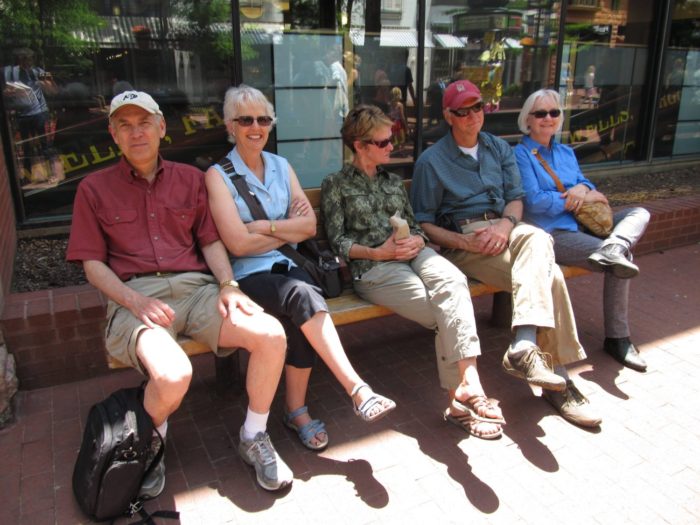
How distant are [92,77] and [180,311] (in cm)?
306

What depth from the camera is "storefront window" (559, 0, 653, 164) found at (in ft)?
24.8

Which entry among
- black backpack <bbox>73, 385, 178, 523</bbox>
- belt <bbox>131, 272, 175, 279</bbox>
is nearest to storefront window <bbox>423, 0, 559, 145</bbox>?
belt <bbox>131, 272, 175, 279</bbox>

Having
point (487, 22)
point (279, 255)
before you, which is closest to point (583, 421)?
point (279, 255)

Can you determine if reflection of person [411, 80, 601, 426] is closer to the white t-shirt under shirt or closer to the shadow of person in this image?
the white t-shirt under shirt

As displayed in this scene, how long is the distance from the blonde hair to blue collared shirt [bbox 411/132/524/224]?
1.46 ft

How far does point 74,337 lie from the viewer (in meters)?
3.23

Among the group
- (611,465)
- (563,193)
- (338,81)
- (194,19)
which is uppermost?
(194,19)

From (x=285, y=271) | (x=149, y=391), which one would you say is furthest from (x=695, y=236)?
(x=149, y=391)

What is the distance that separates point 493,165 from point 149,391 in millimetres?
2262

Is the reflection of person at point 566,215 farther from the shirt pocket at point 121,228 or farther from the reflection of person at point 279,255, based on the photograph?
the shirt pocket at point 121,228

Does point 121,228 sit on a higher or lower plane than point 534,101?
lower

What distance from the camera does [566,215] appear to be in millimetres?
3641

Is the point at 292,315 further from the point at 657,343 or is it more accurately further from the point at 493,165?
the point at 657,343

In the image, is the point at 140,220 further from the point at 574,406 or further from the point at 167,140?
the point at 167,140
